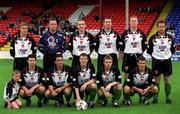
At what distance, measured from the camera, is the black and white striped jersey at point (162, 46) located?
866cm

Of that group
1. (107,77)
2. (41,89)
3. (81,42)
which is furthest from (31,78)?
(107,77)

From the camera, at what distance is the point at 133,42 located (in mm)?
8922

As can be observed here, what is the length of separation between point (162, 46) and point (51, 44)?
2065 mm

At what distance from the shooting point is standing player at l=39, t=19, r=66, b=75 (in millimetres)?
8898

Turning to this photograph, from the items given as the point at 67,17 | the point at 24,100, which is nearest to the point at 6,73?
the point at 24,100

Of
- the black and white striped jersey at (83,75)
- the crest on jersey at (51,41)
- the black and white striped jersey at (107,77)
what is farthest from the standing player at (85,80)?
the crest on jersey at (51,41)

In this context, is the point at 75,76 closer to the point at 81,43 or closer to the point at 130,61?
the point at 81,43

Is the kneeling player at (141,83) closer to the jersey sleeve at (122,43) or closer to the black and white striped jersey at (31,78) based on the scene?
the jersey sleeve at (122,43)

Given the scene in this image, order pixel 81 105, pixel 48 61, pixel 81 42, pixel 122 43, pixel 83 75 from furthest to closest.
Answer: pixel 48 61 → pixel 122 43 → pixel 81 42 → pixel 83 75 → pixel 81 105

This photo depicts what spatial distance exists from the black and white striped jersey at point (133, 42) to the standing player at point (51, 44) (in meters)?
1.14

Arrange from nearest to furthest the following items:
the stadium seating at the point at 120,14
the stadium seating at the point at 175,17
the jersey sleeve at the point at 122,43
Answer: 1. the jersey sleeve at the point at 122,43
2. the stadium seating at the point at 175,17
3. the stadium seating at the point at 120,14

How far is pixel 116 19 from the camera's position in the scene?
26062mm

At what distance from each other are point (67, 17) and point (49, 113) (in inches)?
779

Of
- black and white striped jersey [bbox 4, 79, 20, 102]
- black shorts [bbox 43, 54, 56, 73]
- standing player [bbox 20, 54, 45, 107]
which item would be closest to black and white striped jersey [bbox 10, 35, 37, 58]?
black shorts [bbox 43, 54, 56, 73]
